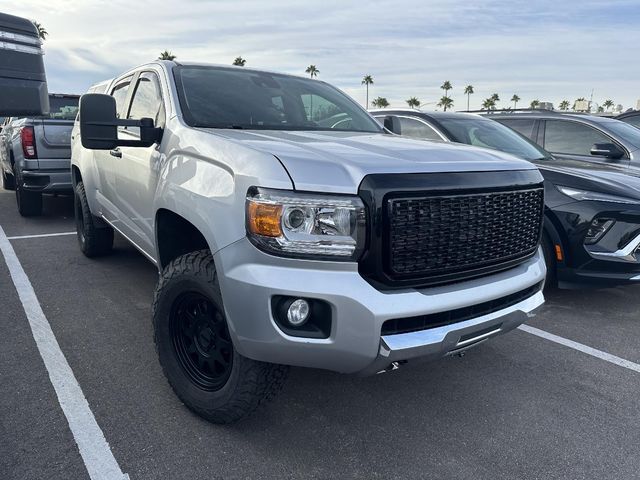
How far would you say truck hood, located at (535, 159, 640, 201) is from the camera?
4250 mm

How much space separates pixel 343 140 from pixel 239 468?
1.74 meters

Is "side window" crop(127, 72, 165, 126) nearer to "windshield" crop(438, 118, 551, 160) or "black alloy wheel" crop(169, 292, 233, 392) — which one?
"black alloy wheel" crop(169, 292, 233, 392)

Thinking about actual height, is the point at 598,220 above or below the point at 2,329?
above

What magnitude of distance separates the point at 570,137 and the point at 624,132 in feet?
2.09

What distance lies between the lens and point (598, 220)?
4.21m

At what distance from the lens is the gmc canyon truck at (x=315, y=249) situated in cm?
208

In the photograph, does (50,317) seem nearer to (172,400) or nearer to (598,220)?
(172,400)

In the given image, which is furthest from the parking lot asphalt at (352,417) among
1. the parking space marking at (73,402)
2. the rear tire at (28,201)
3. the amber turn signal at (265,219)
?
the rear tire at (28,201)

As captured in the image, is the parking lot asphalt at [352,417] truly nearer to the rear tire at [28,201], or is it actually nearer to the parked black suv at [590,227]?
the parked black suv at [590,227]

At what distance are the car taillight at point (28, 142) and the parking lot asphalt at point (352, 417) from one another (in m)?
4.01

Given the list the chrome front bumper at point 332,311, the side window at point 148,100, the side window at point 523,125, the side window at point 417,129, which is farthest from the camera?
the side window at point 523,125

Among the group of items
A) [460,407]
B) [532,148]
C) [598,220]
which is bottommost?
[460,407]

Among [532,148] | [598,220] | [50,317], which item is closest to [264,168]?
[50,317]

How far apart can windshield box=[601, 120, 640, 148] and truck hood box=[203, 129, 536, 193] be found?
14.2 ft
